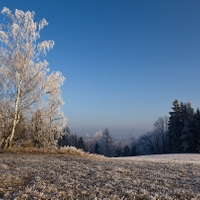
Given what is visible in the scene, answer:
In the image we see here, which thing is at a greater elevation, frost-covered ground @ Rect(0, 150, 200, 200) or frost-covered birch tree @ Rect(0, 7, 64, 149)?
frost-covered birch tree @ Rect(0, 7, 64, 149)

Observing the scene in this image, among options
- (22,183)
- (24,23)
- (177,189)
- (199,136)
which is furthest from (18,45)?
(199,136)

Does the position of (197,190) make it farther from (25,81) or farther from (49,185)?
(25,81)

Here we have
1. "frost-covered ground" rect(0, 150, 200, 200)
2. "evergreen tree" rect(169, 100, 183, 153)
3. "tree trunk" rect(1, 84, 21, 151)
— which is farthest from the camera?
"evergreen tree" rect(169, 100, 183, 153)

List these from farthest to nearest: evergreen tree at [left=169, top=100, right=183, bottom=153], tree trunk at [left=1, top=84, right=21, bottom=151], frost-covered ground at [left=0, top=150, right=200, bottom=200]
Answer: evergreen tree at [left=169, top=100, right=183, bottom=153]
tree trunk at [left=1, top=84, right=21, bottom=151]
frost-covered ground at [left=0, top=150, right=200, bottom=200]

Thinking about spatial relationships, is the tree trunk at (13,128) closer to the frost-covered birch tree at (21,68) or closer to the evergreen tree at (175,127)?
the frost-covered birch tree at (21,68)

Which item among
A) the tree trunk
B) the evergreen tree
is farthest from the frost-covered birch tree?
the evergreen tree

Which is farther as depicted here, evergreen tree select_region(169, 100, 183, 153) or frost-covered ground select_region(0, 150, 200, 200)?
evergreen tree select_region(169, 100, 183, 153)

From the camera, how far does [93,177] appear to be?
8.96 m

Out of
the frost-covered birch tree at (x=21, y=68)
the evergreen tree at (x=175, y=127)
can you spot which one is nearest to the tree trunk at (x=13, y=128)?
the frost-covered birch tree at (x=21, y=68)

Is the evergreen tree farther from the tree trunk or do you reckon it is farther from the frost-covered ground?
the frost-covered ground

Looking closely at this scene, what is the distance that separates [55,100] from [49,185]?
18.7m

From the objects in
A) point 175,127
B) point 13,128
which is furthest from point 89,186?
point 175,127

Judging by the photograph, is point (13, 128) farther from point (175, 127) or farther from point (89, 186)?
point (175, 127)

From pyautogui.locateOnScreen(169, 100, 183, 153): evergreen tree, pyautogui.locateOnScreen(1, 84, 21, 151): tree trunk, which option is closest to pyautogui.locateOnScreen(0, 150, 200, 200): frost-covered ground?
pyautogui.locateOnScreen(1, 84, 21, 151): tree trunk
